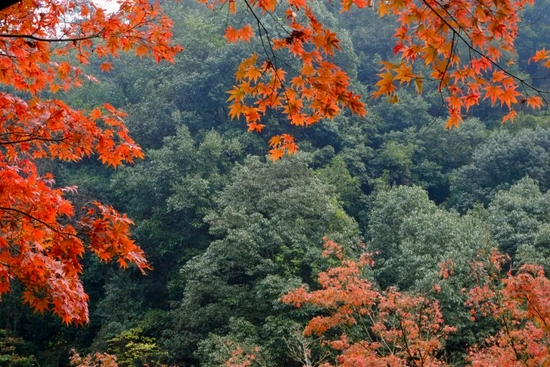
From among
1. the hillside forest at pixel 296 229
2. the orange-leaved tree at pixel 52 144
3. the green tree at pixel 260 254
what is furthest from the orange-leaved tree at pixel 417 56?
the green tree at pixel 260 254

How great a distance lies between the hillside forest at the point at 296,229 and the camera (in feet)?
25.2

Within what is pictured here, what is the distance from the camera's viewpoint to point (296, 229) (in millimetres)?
11383

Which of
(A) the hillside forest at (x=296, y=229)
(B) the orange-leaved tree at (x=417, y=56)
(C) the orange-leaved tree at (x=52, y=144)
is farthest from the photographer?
(A) the hillside forest at (x=296, y=229)

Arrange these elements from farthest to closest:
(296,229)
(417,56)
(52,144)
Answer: (296,229) → (52,144) → (417,56)

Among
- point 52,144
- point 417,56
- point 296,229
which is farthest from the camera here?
point 296,229

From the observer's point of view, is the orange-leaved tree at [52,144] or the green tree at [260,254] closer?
the orange-leaved tree at [52,144]

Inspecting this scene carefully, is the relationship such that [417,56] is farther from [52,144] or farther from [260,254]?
[260,254]

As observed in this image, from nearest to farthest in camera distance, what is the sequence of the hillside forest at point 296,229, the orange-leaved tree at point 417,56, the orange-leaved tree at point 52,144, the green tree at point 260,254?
the orange-leaved tree at point 417,56
the orange-leaved tree at point 52,144
the hillside forest at point 296,229
the green tree at point 260,254

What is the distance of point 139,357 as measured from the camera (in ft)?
33.0

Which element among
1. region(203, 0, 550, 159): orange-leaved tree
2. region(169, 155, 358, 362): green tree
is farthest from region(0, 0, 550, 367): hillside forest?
region(203, 0, 550, 159): orange-leaved tree

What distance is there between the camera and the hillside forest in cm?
769

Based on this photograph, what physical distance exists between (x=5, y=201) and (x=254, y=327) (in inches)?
307

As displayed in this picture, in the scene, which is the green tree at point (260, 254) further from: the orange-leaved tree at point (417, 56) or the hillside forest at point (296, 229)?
the orange-leaved tree at point (417, 56)

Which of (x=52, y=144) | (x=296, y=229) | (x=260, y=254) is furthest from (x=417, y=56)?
(x=260, y=254)
